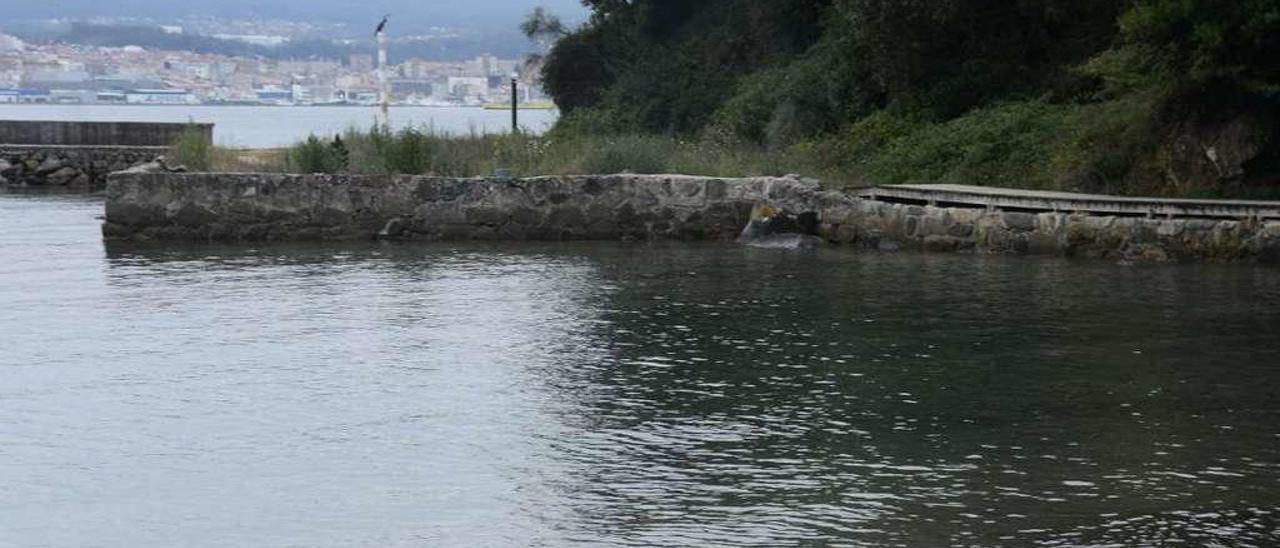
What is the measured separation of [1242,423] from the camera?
12.0m

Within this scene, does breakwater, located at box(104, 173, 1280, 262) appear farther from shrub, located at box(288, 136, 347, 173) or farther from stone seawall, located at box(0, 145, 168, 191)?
stone seawall, located at box(0, 145, 168, 191)

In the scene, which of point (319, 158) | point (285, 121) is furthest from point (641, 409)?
point (285, 121)

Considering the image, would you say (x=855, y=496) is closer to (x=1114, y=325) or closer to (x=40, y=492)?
(x=40, y=492)

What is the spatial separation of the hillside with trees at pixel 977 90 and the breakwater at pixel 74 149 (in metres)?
10.8

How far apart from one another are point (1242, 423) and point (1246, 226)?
→ 10.8 m

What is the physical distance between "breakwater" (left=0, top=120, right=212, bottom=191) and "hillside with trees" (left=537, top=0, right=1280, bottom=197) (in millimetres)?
10815

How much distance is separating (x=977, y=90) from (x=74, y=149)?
83.1 feet

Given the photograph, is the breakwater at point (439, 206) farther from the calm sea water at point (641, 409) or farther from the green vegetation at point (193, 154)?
the calm sea water at point (641, 409)

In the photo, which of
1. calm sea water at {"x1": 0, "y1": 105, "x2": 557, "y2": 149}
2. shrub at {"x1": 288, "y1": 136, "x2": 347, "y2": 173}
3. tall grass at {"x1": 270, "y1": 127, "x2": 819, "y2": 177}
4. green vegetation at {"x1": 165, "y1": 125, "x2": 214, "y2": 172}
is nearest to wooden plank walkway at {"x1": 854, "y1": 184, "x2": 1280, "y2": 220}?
tall grass at {"x1": 270, "y1": 127, "x2": 819, "y2": 177}

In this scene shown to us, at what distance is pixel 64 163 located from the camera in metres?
46.5

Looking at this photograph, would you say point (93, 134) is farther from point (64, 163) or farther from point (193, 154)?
point (193, 154)

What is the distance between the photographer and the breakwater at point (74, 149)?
4597 cm

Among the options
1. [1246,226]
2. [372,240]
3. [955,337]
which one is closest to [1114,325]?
[955,337]

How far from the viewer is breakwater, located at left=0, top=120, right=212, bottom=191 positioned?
151 feet
